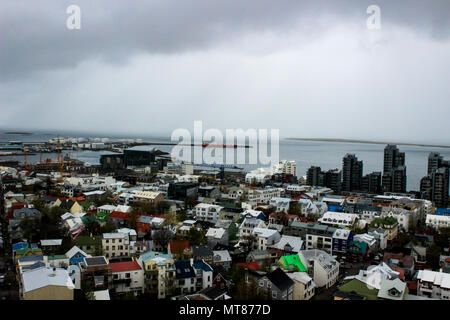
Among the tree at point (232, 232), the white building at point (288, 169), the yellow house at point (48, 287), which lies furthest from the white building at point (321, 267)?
the white building at point (288, 169)

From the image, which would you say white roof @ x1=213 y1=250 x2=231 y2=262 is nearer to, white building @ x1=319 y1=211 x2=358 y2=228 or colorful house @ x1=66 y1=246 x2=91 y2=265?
colorful house @ x1=66 y1=246 x2=91 y2=265

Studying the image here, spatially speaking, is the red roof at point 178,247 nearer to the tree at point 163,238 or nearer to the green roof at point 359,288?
the tree at point 163,238

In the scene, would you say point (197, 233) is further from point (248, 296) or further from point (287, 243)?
point (248, 296)

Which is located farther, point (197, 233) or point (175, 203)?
point (175, 203)

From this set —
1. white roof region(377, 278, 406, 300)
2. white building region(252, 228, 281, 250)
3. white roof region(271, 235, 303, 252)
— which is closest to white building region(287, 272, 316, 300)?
white roof region(377, 278, 406, 300)

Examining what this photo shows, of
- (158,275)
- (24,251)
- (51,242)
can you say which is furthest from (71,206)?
(158,275)
